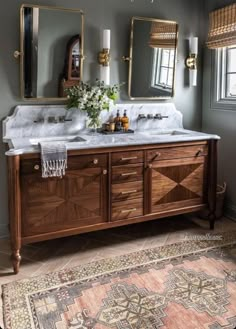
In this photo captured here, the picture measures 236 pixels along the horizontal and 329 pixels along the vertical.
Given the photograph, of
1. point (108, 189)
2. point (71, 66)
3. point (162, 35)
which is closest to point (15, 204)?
point (108, 189)

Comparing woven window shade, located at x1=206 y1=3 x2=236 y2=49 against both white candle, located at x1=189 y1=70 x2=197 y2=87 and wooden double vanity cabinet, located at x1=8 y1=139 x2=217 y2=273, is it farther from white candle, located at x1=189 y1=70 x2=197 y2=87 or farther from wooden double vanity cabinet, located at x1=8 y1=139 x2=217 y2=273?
wooden double vanity cabinet, located at x1=8 y1=139 x2=217 y2=273

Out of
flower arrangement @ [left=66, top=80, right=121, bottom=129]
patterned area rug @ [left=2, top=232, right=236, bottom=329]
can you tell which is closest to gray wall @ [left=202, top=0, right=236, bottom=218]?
patterned area rug @ [left=2, top=232, right=236, bottom=329]

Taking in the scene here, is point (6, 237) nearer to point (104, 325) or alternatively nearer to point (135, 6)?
point (104, 325)

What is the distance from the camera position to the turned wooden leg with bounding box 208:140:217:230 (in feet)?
9.94

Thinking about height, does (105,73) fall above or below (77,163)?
above

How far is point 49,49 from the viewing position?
2.84m

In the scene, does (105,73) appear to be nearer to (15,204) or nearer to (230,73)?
(230,73)

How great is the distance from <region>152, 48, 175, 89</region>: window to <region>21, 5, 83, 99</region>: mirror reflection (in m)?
0.80

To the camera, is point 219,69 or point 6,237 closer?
point 6,237

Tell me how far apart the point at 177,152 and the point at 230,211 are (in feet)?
3.54

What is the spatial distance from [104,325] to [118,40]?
246cm

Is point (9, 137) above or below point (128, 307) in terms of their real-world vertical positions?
above

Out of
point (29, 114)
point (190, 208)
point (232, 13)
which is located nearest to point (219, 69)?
point (232, 13)

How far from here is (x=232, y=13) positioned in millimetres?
3064
